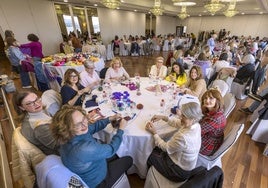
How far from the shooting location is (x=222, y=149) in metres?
1.35

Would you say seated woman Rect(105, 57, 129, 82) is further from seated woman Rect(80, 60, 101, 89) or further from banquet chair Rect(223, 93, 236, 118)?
banquet chair Rect(223, 93, 236, 118)

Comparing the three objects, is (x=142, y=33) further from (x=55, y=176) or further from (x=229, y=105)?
(x=55, y=176)

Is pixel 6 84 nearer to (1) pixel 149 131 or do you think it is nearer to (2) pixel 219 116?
(1) pixel 149 131

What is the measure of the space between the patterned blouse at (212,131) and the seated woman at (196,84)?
0.84m

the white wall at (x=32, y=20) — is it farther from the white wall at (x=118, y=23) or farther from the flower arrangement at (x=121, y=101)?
the flower arrangement at (x=121, y=101)

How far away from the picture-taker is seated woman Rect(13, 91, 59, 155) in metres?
1.26

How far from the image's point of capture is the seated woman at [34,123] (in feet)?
4.13

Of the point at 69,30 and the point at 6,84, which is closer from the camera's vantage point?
the point at 6,84

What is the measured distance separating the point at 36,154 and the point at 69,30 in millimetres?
8870

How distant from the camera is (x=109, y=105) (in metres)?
1.95

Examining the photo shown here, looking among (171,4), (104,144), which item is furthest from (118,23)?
(104,144)

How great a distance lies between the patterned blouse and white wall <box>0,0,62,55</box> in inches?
323

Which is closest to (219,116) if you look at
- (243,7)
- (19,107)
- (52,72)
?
(19,107)

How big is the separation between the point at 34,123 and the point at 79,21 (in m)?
9.18
